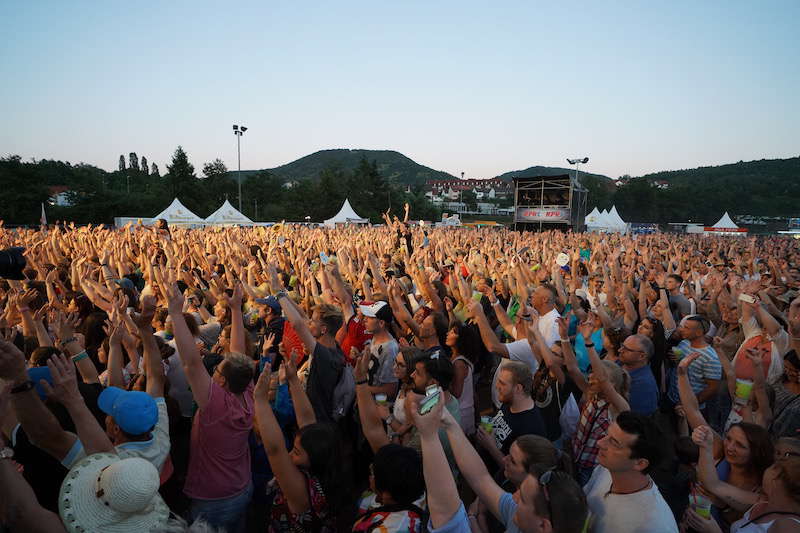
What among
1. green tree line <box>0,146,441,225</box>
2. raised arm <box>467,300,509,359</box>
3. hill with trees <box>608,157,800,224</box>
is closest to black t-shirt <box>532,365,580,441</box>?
raised arm <box>467,300,509,359</box>

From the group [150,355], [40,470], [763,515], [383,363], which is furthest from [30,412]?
[763,515]

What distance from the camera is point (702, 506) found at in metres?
2.25

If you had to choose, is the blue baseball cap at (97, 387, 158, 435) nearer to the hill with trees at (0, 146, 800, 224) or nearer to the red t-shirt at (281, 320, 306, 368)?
the red t-shirt at (281, 320, 306, 368)

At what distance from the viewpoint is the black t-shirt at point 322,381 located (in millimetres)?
3324

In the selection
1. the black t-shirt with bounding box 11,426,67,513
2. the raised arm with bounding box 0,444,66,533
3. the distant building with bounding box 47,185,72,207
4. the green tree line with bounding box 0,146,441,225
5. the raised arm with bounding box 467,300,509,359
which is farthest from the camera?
the distant building with bounding box 47,185,72,207

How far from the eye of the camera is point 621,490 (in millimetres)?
2051

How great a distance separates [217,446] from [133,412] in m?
0.64

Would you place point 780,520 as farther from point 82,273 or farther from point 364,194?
point 364,194

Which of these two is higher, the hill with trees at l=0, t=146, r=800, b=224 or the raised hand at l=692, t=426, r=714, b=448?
the hill with trees at l=0, t=146, r=800, b=224

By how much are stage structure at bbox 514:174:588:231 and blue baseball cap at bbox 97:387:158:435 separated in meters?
26.9

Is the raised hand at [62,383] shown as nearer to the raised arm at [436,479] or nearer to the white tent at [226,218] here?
the raised arm at [436,479]

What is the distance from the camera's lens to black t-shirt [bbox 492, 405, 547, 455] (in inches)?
108

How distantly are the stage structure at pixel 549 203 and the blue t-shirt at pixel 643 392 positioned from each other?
2449 cm

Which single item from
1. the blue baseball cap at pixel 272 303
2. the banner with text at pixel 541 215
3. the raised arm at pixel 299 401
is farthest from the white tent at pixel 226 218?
the raised arm at pixel 299 401
